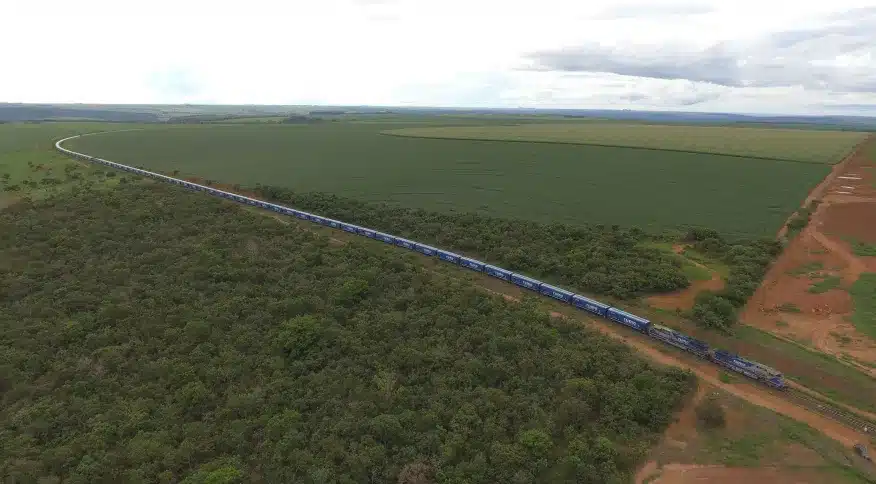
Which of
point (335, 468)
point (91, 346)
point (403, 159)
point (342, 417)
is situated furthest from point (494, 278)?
point (403, 159)

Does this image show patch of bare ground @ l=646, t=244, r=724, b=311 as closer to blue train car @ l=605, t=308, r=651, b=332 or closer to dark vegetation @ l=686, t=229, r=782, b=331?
dark vegetation @ l=686, t=229, r=782, b=331

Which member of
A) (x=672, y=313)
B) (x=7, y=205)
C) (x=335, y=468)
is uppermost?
(x=7, y=205)

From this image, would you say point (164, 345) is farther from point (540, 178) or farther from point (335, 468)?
point (540, 178)

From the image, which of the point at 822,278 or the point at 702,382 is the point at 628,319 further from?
the point at 822,278

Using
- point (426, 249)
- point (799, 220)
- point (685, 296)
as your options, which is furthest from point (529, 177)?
point (685, 296)

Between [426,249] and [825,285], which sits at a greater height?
[426,249]
